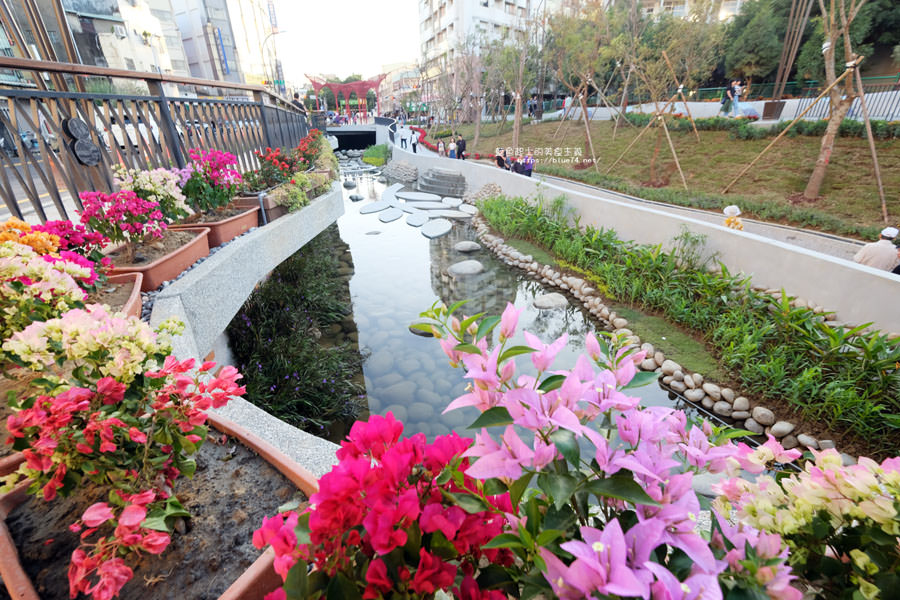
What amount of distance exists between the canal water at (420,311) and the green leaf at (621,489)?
1.96 meters

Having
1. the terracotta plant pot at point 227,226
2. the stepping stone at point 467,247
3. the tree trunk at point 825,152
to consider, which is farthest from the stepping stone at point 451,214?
the tree trunk at point 825,152

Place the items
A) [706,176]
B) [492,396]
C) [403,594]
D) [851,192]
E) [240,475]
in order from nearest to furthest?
[403,594]
[492,396]
[240,475]
[851,192]
[706,176]

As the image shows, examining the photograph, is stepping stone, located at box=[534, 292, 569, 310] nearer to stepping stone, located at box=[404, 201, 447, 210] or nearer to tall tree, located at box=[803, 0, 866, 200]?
stepping stone, located at box=[404, 201, 447, 210]

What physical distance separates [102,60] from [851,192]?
80.9 ft

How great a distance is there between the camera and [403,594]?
0.55 metres

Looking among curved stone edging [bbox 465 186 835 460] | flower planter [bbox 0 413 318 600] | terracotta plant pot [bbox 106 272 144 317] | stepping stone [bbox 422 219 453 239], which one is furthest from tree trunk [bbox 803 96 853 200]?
terracotta plant pot [bbox 106 272 144 317]

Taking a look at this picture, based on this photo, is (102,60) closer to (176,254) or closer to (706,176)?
(176,254)

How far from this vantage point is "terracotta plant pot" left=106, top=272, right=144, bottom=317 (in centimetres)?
221

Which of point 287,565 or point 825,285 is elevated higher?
point 287,565

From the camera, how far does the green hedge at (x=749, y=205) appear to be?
781cm

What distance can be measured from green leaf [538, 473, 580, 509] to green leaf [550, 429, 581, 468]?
0.09 feet

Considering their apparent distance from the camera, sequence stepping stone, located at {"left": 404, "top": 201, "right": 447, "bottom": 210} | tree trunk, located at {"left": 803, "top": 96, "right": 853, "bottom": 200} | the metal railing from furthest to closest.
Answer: stepping stone, located at {"left": 404, "top": 201, "right": 447, "bottom": 210}, tree trunk, located at {"left": 803, "top": 96, "right": 853, "bottom": 200}, the metal railing

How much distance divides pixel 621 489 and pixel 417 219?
33.8 feet

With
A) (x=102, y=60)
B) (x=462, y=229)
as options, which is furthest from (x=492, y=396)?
(x=102, y=60)
